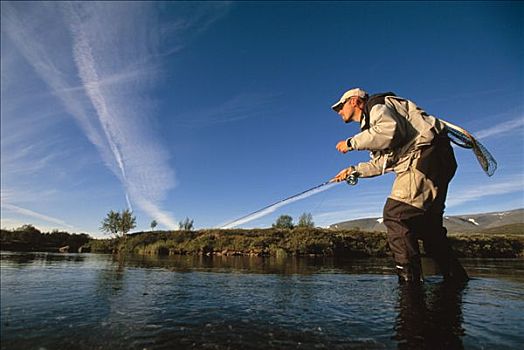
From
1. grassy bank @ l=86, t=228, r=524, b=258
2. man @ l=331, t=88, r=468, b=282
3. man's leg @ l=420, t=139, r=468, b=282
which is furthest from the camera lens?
grassy bank @ l=86, t=228, r=524, b=258

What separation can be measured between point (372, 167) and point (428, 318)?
11.1 feet

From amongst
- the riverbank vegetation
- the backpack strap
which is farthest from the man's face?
the riverbank vegetation

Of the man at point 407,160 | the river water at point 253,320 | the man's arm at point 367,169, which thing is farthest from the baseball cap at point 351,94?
the river water at point 253,320

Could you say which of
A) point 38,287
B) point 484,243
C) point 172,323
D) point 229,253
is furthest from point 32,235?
point 484,243

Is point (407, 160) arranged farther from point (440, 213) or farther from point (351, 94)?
point (351, 94)

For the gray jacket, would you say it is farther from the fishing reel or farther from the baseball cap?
the fishing reel

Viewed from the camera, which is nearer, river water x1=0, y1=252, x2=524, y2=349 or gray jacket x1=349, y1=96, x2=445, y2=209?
river water x1=0, y1=252, x2=524, y2=349

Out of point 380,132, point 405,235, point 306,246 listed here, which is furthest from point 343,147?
point 306,246

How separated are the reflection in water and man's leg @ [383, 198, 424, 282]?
29cm

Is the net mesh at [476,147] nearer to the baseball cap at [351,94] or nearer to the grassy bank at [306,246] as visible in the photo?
the baseball cap at [351,94]

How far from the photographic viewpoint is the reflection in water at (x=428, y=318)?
262cm

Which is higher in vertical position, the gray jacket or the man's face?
the man's face

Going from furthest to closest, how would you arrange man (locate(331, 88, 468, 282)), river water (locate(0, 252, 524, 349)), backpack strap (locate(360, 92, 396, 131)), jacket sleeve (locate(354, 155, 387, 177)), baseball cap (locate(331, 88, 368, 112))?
jacket sleeve (locate(354, 155, 387, 177)), baseball cap (locate(331, 88, 368, 112)), backpack strap (locate(360, 92, 396, 131)), man (locate(331, 88, 468, 282)), river water (locate(0, 252, 524, 349))

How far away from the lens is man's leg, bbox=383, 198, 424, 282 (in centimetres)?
520
